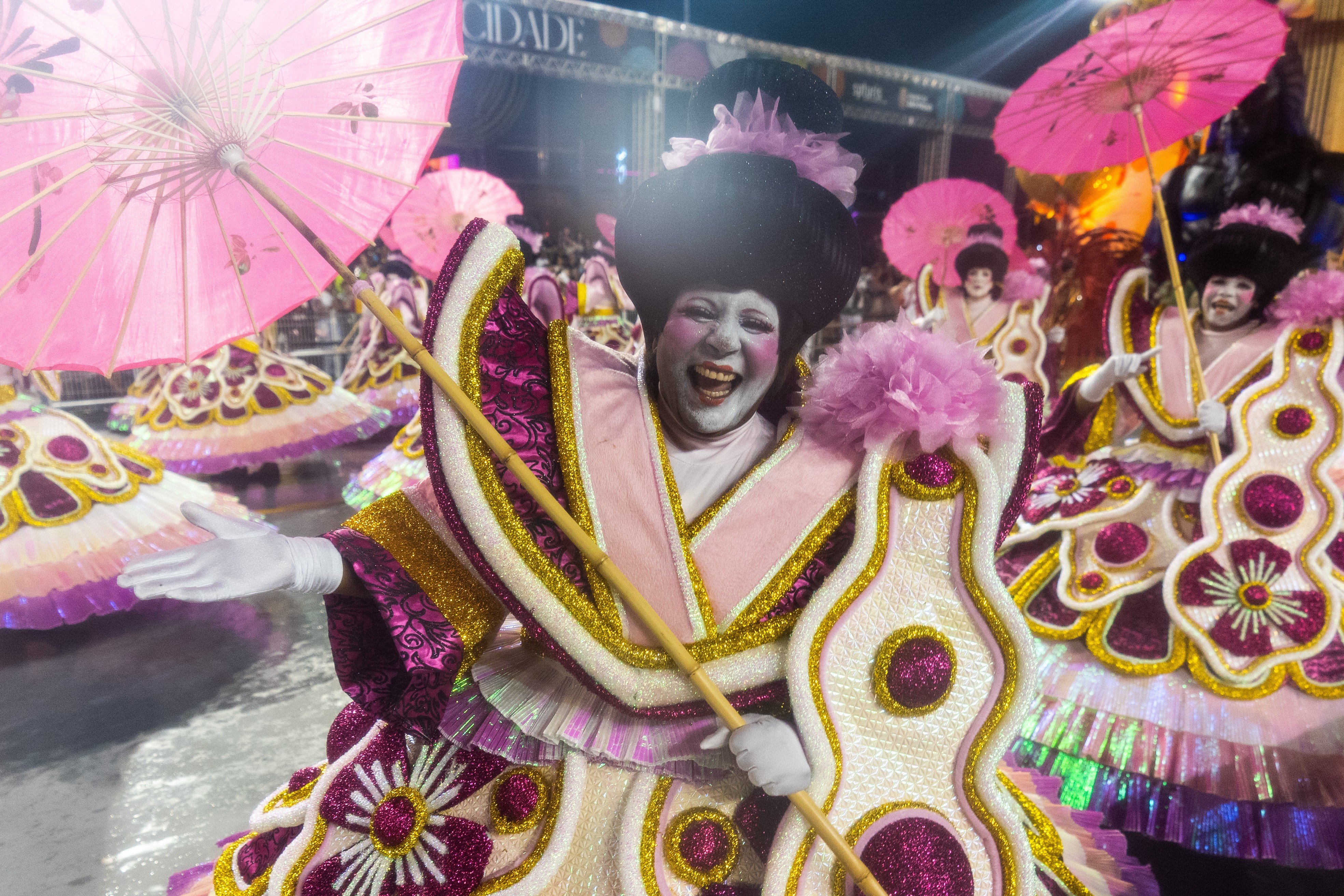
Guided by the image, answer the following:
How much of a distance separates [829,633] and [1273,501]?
6.12ft

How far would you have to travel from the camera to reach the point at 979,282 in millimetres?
5223

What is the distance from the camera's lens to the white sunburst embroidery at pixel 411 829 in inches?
44.5

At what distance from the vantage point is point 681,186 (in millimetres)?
1131

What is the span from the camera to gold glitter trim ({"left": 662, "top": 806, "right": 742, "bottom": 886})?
3.63ft

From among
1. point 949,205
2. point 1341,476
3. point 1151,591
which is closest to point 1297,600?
point 1151,591

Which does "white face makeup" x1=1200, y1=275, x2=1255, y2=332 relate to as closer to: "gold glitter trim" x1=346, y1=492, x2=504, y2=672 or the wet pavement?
"gold glitter trim" x1=346, y1=492, x2=504, y2=672

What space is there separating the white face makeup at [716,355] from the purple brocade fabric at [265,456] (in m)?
4.47

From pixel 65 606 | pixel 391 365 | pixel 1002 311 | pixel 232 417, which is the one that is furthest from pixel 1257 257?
Result: pixel 391 365

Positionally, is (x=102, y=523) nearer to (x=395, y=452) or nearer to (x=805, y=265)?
(x=395, y=452)

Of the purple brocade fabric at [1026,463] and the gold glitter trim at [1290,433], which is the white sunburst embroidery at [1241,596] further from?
the purple brocade fabric at [1026,463]

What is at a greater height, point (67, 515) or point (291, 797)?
point (291, 797)

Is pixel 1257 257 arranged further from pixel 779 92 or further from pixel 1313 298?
pixel 779 92

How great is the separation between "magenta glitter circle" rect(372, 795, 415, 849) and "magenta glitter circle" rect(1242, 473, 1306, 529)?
7.58ft

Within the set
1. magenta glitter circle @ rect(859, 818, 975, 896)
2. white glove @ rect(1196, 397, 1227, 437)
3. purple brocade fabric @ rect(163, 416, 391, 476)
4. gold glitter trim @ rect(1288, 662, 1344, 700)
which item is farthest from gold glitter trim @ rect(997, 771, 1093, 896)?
purple brocade fabric @ rect(163, 416, 391, 476)
